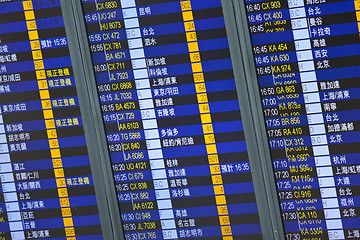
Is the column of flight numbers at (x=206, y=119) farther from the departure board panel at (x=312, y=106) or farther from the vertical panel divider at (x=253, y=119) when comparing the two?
the departure board panel at (x=312, y=106)

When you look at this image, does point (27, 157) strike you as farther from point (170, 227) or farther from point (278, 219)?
point (278, 219)

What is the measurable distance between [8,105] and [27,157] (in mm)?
327

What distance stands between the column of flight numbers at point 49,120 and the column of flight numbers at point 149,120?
0.54 meters

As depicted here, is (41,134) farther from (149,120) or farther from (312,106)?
(312,106)

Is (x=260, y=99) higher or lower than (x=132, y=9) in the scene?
lower

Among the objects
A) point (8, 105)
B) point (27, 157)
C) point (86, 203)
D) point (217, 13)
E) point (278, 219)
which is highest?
point (217, 13)

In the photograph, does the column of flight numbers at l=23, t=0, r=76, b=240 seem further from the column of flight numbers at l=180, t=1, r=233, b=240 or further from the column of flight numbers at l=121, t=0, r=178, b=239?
the column of flight numbers at l=180, t=1, r=233, b=240

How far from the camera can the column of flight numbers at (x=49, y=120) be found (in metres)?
3.72

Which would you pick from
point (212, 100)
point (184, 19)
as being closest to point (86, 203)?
point (212, 100)

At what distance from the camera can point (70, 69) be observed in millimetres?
3723

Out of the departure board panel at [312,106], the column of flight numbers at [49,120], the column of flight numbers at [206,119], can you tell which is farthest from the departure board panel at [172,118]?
the column of flight numbers at [49,120]

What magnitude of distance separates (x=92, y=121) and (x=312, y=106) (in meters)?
1.24

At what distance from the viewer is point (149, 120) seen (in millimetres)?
3689

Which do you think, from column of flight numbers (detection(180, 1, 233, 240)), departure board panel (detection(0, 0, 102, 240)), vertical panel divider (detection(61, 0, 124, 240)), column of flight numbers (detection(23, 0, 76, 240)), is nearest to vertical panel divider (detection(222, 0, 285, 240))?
column of flight numbers (detection(180, 1, 233, 240))
